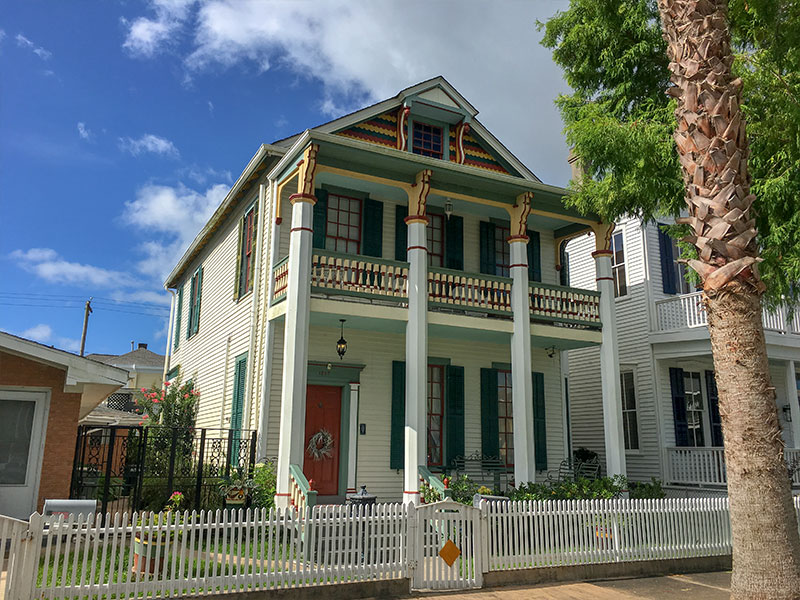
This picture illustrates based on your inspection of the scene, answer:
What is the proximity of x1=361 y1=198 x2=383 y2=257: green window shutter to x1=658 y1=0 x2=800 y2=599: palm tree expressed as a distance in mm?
7758

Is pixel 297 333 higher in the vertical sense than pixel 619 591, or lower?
higher

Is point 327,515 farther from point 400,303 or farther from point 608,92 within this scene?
point 608,92

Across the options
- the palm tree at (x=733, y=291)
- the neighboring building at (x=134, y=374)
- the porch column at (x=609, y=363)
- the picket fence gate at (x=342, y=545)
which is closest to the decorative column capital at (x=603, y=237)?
the porch column at (x=609, y=363)

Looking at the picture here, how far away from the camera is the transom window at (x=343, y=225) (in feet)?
45.1

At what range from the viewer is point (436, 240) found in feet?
49.2

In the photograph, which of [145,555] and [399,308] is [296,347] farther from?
[145,555]

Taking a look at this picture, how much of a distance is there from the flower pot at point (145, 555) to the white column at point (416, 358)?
4989 mm

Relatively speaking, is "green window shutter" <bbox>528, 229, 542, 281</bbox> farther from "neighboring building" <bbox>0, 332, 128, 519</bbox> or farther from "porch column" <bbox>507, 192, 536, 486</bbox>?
"neighboring building" <bbox>0, 332, 128, 519</bbox>

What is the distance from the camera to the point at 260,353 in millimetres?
13195

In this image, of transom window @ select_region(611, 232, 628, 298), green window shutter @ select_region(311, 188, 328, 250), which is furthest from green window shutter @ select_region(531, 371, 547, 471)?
green window shutter @ select_region(311, 188, 328, 250)

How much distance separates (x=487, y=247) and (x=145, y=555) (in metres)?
10.7

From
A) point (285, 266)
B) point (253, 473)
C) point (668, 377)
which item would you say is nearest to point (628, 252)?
point (668, 377)

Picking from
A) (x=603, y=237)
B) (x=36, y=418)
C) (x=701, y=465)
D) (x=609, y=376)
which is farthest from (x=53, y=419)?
(x=701, y=465)

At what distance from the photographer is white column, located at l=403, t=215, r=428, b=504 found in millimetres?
11602
